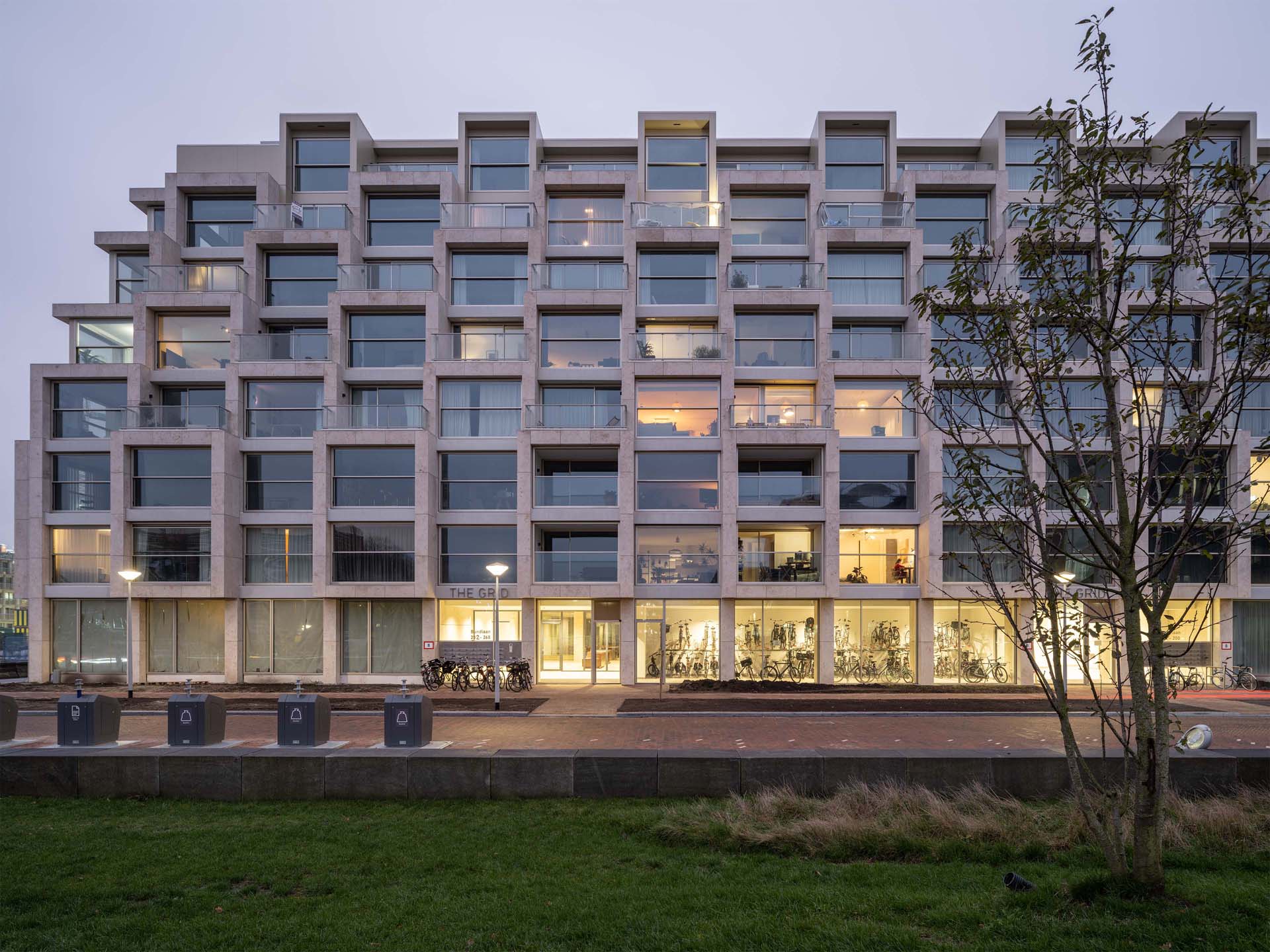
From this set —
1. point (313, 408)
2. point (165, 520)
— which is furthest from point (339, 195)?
point (165, 520)

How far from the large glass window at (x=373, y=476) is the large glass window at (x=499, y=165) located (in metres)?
11.5

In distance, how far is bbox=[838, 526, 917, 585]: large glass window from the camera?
27.0 meters

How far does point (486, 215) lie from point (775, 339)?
12.1m

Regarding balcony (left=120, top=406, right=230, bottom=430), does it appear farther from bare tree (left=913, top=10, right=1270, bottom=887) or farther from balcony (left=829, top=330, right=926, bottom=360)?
bare tree (left=913, top=10, right=1270, bottom=887)

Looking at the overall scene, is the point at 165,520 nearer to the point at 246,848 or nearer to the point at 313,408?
the point at 313,408

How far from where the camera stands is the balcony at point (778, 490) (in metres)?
26.8

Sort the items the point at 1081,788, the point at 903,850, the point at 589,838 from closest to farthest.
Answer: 1. the point at 1081,788
2. the point at 903,850
3. the point at 589,838

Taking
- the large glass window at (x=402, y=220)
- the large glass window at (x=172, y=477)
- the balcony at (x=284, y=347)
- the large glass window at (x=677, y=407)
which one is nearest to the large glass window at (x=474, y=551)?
the large glass window at (x=677, y=407)

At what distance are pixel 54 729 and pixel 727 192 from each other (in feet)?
85.6

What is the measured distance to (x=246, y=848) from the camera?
8820 millimetres

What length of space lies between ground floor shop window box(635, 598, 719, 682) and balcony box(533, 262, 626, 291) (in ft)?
38.8

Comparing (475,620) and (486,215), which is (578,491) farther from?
(486,215)

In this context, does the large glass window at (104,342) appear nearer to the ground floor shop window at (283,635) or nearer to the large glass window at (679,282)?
the ground floor shop window at (283,635)

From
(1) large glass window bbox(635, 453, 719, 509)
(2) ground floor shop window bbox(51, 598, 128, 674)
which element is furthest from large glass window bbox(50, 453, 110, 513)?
(1) large glass window bbox(635, 453, 719, 509)
